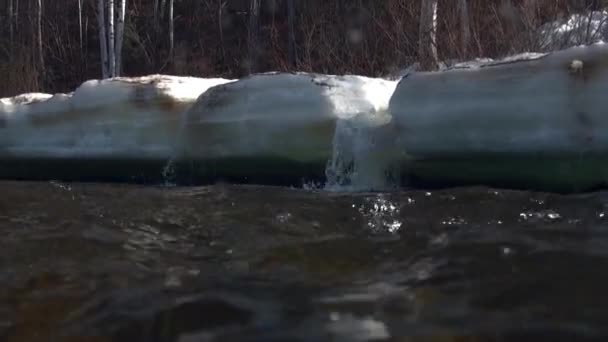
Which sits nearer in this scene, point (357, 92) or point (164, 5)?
point (357, 92)

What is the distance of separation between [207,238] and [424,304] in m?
1.68

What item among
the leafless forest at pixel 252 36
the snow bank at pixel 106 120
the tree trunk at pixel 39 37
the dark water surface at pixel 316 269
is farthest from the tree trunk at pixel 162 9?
the dark water surface at pixel 316 269

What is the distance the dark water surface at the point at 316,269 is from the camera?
2.67 m

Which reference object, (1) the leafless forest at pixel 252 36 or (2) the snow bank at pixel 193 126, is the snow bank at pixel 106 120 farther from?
(1) the leafless forest at pixel 252 36

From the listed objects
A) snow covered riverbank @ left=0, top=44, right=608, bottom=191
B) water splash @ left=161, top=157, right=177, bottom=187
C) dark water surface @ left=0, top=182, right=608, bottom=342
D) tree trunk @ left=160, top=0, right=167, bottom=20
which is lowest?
dark water surface @ left=0, top=182, right=608, bottom=342

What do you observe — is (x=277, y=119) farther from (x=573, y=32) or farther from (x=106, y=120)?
(x=573, y=32)

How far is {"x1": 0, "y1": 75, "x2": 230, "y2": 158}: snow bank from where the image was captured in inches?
261

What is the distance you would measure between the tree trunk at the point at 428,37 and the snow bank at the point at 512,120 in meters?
4.29

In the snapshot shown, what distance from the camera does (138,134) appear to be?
6715mm

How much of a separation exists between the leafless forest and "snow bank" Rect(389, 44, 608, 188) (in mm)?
4034

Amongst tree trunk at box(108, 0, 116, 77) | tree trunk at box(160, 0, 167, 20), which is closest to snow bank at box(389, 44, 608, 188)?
tree trunk at box(108, 0, 116, 77)

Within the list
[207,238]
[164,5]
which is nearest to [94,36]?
[164,5]

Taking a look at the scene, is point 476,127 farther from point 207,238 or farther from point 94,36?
point 94,36

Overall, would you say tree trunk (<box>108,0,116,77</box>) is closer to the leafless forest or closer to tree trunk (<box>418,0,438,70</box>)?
the leafless forest
